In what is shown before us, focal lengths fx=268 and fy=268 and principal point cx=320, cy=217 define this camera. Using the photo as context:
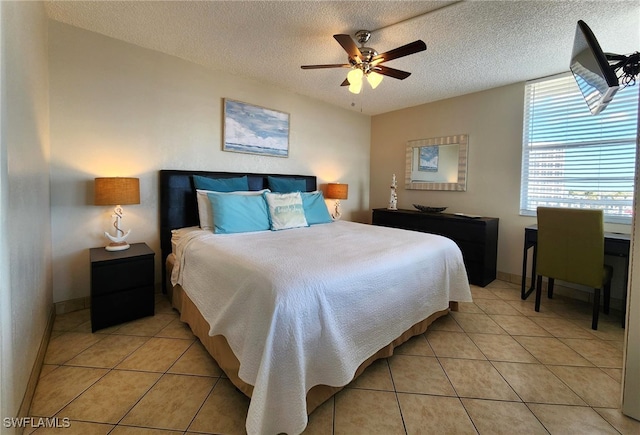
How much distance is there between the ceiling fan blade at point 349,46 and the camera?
1877mm

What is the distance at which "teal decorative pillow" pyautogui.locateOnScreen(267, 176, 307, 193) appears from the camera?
11.1 ft

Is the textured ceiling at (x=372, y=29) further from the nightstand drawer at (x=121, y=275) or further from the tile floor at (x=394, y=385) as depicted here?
the tile floor at (x=394, y=385)

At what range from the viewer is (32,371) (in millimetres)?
1457

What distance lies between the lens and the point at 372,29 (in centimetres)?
224

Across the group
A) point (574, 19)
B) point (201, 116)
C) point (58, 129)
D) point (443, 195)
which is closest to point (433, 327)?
point (443, 195)

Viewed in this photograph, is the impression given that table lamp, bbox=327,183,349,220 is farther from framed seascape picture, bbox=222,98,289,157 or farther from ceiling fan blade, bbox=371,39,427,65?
ceiling fan blade, bbox=371,39,427,65

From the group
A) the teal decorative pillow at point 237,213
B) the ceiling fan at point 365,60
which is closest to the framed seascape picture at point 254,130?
the teal decorative pillow at point 237,213

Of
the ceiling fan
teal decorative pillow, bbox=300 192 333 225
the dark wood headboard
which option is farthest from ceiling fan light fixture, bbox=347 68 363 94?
the dark wood headboard

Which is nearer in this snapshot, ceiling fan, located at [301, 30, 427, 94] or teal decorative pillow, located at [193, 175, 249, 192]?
ceiling fan, located at [301, 30, 427, 94]

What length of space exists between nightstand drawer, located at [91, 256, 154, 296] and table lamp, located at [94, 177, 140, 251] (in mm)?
294

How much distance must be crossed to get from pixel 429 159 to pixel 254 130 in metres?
2.61

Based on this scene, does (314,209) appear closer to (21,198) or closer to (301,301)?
(301,301)

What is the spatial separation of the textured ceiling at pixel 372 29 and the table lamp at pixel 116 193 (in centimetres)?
131

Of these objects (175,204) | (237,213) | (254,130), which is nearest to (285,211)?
(237,213)
